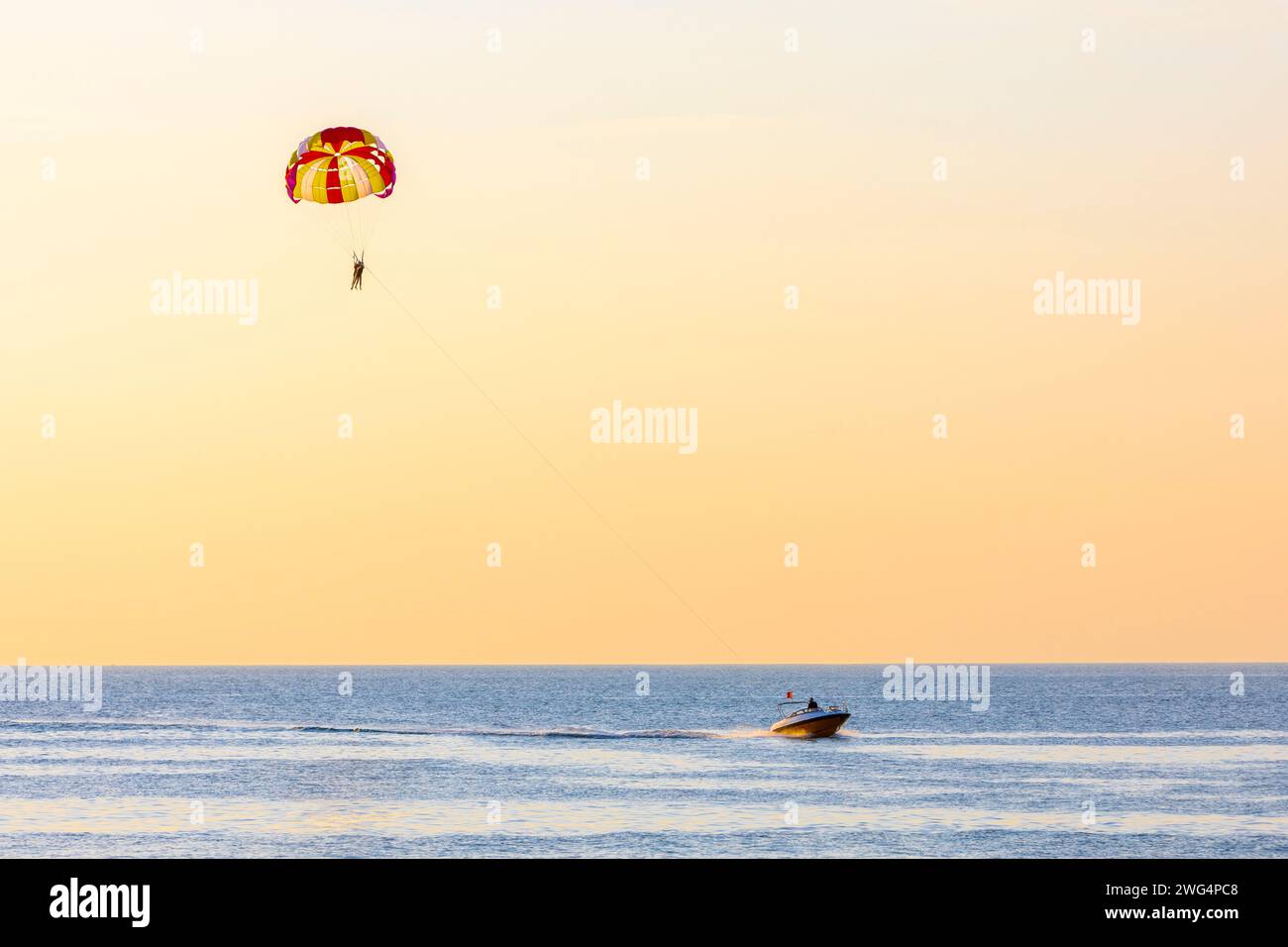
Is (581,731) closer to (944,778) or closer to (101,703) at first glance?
(944,778)

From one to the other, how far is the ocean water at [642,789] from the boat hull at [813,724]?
0.90 meters

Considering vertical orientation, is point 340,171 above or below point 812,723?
above

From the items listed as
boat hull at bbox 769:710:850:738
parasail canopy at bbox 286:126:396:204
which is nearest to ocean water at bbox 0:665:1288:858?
boat hull at bbox 769:710:850:738

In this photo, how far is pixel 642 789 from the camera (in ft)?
184

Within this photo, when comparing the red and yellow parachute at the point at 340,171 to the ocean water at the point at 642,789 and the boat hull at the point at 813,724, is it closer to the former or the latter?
the ocean water at the point at 642,789

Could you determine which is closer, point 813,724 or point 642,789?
point 642,789

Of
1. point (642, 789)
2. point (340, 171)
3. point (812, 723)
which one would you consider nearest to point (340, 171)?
point (340, 171)

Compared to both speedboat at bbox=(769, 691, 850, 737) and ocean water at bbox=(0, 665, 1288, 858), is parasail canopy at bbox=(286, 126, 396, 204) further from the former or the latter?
speedboat at bbox=(769, 691, 850, 737)

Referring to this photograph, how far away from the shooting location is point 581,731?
3531 inches

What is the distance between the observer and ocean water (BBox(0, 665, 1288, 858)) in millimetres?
44781

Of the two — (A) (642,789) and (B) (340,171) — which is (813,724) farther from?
(B) (340,171)

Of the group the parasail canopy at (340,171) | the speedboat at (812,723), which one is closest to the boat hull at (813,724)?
the speedboat at (812,723)

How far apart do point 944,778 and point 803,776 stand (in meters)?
5.84

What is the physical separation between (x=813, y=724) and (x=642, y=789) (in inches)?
942
